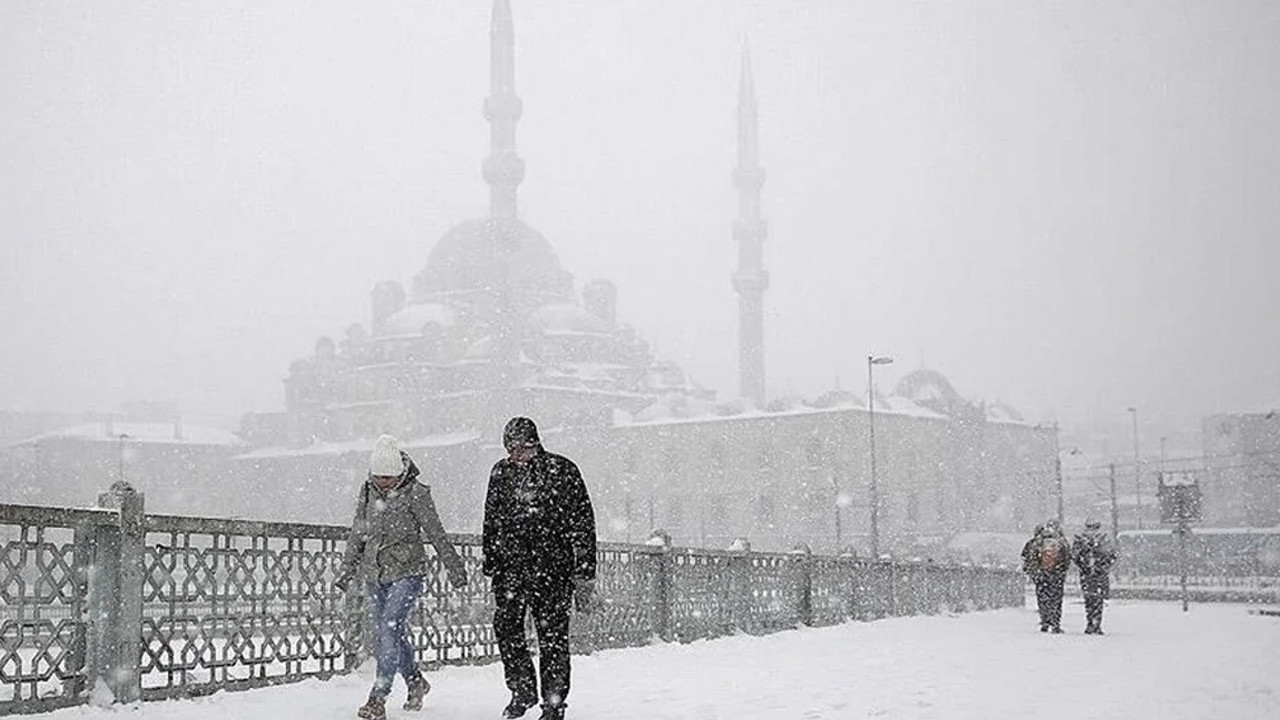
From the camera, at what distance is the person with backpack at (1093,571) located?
14.2 m

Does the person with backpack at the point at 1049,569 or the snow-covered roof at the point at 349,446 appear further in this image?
the snow-covered roof at the point at 349,446

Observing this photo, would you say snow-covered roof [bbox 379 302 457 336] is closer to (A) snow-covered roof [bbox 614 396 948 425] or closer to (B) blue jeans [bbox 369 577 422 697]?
(A) snow-covered roof [bbox 614 396 948 425]

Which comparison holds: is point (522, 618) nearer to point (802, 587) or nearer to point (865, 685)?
point (865, 685)

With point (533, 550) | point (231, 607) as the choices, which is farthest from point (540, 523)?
point (231, 607)

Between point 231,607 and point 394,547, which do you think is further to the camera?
point 231,607

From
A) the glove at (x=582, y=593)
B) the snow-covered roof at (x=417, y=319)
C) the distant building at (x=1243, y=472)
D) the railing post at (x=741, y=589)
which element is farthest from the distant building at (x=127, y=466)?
the glove at (x=582, y=593)

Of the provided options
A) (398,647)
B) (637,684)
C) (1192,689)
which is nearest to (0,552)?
(398,647)

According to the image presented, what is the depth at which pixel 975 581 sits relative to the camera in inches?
883

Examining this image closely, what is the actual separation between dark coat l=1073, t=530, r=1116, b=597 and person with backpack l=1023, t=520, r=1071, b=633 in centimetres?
28

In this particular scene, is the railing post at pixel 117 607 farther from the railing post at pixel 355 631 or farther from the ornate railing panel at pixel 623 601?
the ornate railing panel at pixel 623 601

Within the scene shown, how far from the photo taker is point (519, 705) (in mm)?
6238

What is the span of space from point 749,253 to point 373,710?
63.6 m

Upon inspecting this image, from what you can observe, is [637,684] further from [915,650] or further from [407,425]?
[407,425]

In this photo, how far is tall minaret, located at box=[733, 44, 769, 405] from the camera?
68.9 m
